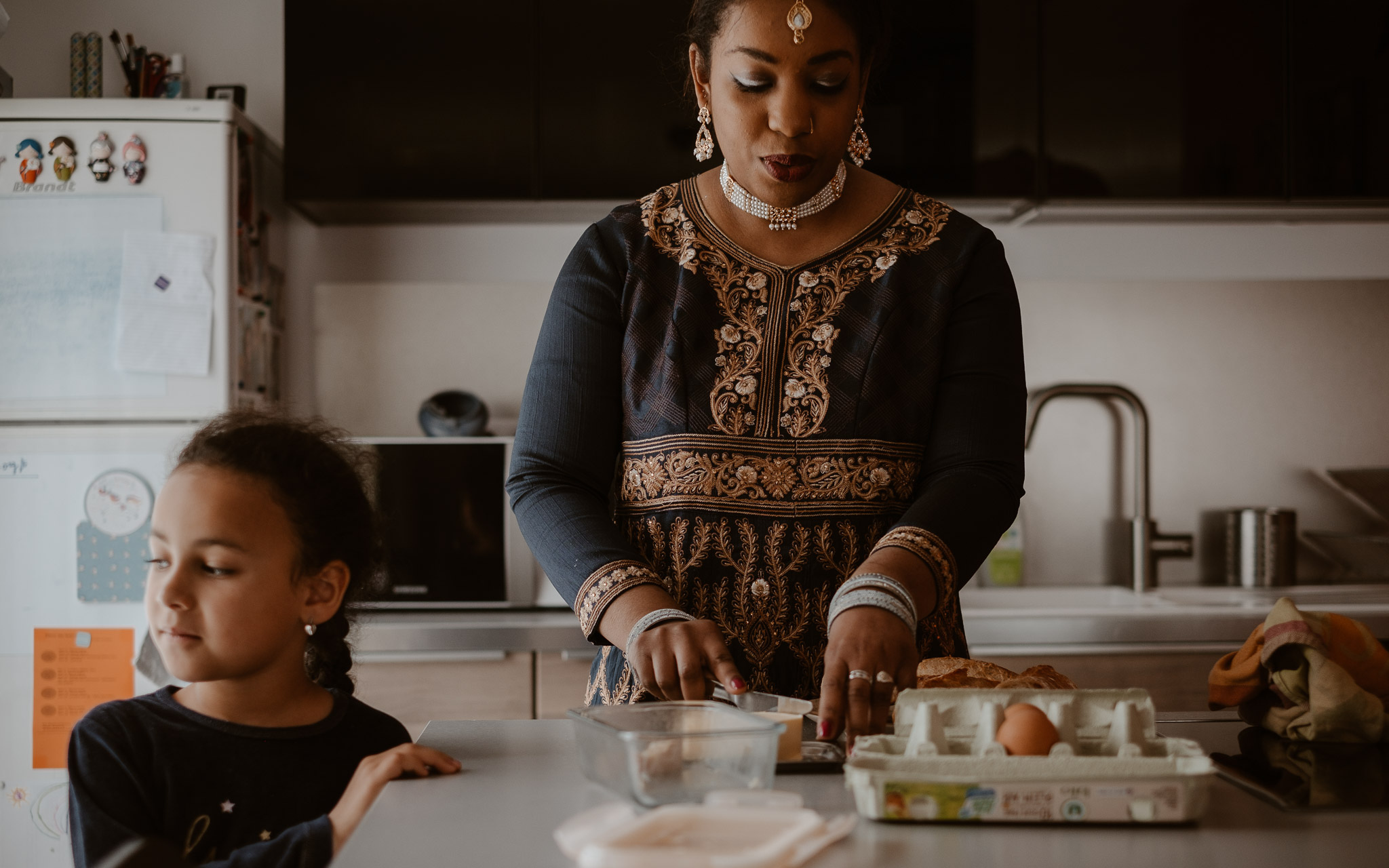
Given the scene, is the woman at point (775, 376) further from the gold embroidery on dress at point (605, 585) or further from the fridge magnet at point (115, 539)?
the fridge magnet at point (115, 539)

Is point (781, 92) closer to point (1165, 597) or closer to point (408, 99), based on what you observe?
point (408, 99)

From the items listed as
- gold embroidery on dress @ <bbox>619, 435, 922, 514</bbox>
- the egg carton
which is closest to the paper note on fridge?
gold embroidery on dress @ <bbox>619, 435, 922, 514</bbox>

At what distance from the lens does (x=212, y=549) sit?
3.36 ft

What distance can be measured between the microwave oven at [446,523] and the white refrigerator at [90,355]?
1.27 ft

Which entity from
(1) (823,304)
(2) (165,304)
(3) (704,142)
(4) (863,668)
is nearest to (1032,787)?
(4) (863,668)

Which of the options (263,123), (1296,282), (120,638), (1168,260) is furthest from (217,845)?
(1296,282)

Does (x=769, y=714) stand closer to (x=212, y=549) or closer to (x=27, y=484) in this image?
(x=212, y=549)

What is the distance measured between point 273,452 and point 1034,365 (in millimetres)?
2077

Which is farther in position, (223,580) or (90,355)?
(90,355)

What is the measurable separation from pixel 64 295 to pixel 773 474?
1.74 meters

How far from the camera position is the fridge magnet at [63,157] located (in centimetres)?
214

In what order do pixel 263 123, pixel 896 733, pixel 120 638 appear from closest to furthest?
1. pixel 896 733
2. pixel 120 638
3. pixel 263 123

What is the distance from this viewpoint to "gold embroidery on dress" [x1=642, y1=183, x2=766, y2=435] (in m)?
1.09

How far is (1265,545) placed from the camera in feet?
8.52
